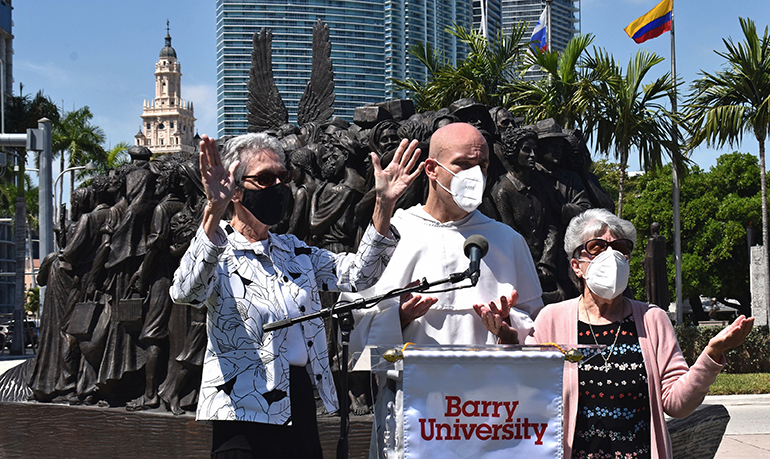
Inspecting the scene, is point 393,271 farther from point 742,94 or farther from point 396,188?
point 742,94

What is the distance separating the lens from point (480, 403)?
107 inches

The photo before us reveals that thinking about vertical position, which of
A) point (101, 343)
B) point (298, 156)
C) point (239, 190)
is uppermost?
point (298, 156)

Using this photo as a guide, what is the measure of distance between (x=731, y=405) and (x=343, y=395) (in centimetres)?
1064

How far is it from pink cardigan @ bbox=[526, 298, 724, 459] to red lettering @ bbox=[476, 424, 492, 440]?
387mm

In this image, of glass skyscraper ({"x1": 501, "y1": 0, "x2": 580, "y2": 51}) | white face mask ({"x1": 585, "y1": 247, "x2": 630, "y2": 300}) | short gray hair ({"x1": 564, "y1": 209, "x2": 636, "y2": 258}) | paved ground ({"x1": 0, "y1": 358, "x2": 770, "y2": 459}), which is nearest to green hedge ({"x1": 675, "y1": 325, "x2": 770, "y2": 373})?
paved ground ({"x1": 0, "y1": 358, "x2": 770, "y2": 459})

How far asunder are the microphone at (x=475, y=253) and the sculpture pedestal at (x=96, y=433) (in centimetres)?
513

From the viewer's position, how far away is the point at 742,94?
19.1 meters

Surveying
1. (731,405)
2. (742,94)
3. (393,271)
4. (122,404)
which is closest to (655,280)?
(731,405)

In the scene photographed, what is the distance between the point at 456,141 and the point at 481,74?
1705 cm

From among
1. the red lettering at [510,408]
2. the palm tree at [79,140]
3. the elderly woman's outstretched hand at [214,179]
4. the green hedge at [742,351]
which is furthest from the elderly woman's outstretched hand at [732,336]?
the palm tree at [79,140]

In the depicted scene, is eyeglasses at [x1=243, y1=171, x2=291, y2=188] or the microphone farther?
eyeglasses at [x1=243, y1=171, x2=291, y2=188]

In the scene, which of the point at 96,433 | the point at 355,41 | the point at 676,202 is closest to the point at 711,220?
the point at 676,202

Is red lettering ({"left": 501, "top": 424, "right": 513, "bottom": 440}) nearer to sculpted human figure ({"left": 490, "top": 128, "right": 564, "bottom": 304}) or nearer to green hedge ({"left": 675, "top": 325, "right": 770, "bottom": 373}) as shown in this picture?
sculpted human figure ({"left": 490, "top": 128, "right": 564, "bottom": 304})

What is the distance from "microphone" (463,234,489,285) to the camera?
2646 millimetres
